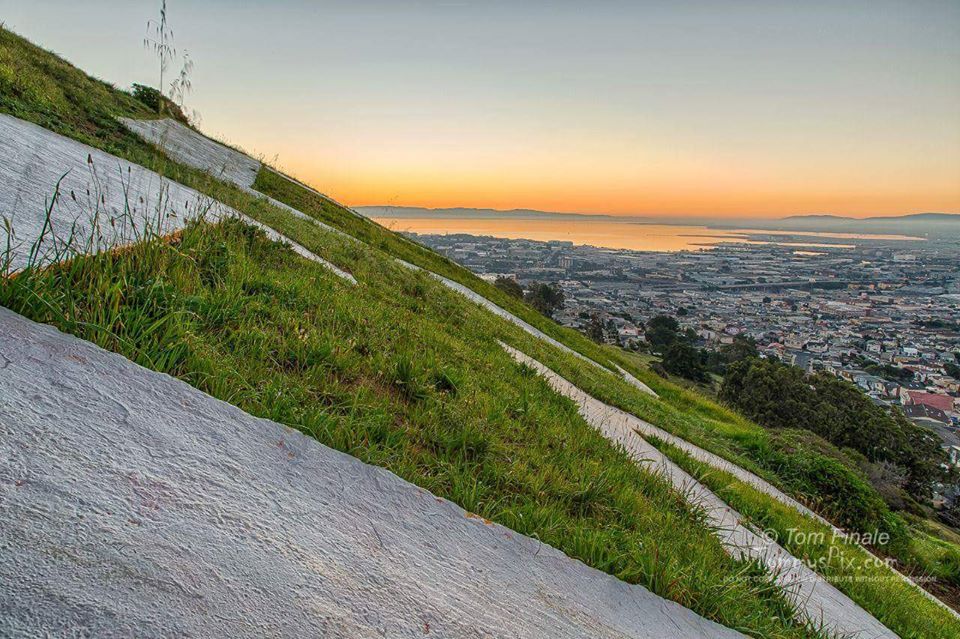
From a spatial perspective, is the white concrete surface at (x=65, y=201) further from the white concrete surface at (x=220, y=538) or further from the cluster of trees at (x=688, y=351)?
the cluster of trees at (x=688, y=351)

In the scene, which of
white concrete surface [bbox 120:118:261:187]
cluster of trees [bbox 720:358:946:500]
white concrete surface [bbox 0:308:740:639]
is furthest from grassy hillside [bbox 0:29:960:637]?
cluster of trees [bbox 720:358:946:500]

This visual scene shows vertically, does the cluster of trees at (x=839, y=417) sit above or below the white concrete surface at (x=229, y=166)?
below

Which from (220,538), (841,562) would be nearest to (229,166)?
(220,538)

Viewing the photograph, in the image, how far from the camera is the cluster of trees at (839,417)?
61.8ft

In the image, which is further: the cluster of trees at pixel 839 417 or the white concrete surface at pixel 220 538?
the cluster of trees at pixel 839 417

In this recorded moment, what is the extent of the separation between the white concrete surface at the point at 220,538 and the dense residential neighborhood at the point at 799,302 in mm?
28651

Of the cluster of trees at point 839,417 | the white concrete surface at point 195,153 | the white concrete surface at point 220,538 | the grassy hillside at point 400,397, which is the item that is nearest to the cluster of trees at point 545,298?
the cluster of trees at point 839,417

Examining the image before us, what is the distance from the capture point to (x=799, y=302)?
190ft

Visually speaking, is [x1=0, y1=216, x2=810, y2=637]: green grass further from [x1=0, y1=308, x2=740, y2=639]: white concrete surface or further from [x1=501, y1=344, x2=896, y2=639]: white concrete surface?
[x1=501, y1=344, x2=896, y2=639]: white concrete surface

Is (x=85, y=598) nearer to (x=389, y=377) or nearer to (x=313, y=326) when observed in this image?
(x=389, y=377)

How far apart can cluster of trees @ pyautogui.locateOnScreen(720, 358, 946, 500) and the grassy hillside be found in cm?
→ 1488

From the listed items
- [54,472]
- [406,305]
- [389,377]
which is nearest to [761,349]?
[406,305]

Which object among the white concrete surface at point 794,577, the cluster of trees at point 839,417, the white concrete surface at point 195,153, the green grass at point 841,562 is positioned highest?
the white concrete surface at point 195,153

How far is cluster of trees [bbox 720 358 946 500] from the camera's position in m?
18.8
